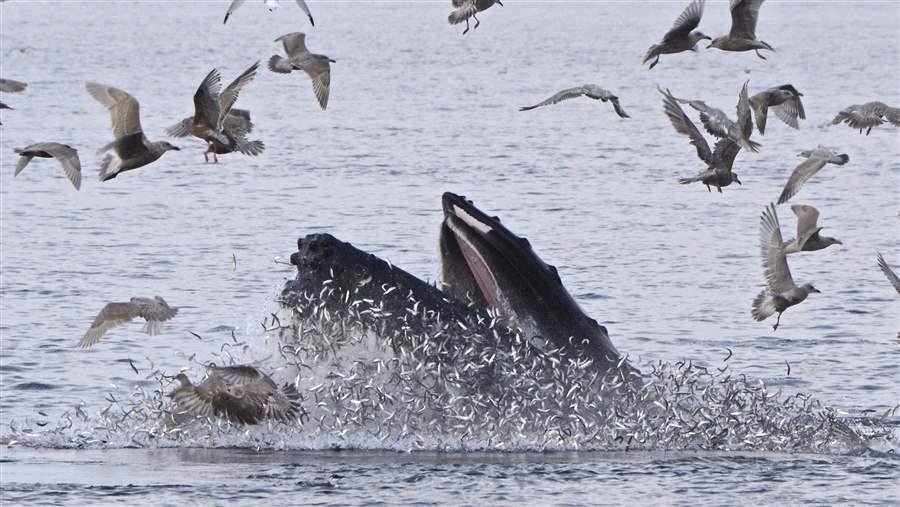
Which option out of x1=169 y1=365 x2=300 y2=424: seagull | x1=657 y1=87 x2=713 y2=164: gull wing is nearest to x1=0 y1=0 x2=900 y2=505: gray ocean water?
x1=169 y1=365 x2=300 y2=424: seagull

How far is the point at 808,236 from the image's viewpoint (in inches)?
669

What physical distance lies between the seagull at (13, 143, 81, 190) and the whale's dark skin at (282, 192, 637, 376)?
13.4ft

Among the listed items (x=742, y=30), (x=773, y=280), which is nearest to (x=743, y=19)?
(x=742, y=30)

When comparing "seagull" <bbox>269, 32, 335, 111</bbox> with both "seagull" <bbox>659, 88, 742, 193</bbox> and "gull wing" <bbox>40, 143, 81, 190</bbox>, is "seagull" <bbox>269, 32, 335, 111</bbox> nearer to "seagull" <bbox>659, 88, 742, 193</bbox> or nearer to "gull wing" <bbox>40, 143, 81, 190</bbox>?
"gull wing" <bbox>40, 143, 81, 190</bbox>

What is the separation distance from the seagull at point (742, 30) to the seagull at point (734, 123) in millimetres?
369

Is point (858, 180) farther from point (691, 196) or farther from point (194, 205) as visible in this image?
point (194, 205)

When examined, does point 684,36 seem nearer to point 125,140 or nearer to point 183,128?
point 183,128

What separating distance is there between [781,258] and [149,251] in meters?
10.5

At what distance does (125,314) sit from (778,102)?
20.3 ft

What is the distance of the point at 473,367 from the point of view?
13523mm

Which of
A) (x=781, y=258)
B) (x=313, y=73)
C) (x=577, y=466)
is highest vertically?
(x=313, y=73)

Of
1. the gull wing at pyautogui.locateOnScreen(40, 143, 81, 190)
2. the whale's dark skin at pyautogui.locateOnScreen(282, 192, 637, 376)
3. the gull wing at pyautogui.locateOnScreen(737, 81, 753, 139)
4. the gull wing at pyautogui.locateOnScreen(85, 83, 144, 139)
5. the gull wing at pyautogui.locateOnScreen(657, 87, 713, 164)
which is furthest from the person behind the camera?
the gull wing at pyautogui.locateOnScreen(40, 143, 81, 190)

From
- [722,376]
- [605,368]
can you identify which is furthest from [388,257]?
[605,368]

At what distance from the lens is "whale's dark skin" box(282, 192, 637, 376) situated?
1330cm
